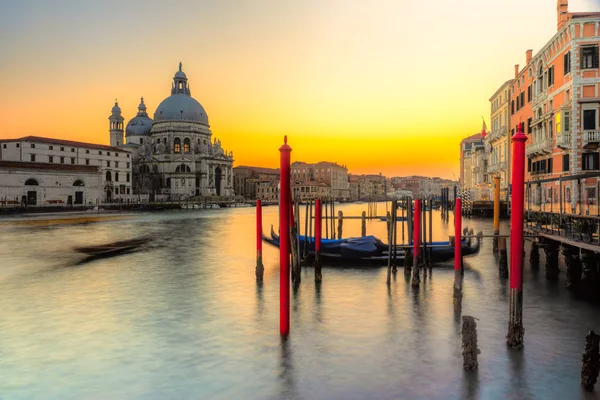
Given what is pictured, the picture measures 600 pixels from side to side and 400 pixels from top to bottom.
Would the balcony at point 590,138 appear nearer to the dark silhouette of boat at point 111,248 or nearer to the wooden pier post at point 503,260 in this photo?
the wooden pier post at point 503,260

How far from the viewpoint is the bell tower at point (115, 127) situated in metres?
108

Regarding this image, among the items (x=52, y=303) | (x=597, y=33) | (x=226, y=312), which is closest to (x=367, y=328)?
(x=226, y=312)

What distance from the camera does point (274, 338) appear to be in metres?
9.25

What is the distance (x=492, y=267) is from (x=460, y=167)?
73.2 m

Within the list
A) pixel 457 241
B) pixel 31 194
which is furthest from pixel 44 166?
pixel 457 241

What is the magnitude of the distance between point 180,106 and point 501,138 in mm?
71193

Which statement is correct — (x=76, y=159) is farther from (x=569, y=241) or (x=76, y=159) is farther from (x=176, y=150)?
(x=569, y=241)

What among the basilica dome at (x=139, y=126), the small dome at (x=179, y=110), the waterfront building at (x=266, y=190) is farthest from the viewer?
the waterfront building at (x=266, y=190)

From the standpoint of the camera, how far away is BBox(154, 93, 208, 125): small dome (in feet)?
330

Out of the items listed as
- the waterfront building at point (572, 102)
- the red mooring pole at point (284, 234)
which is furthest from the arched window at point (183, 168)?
the red mooring pole at point (284, 234)

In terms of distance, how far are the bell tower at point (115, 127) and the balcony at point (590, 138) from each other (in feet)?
318

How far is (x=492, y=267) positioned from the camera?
17438 mm

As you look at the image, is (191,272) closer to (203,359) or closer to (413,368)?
(203,359)

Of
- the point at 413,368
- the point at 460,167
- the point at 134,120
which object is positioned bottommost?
the point at 413,368
